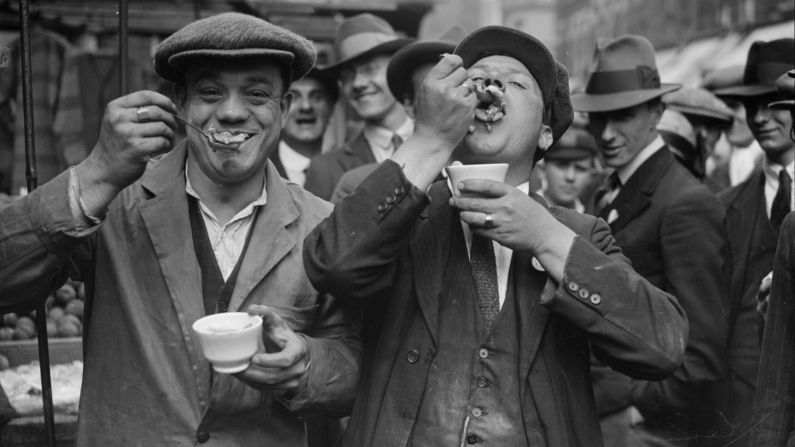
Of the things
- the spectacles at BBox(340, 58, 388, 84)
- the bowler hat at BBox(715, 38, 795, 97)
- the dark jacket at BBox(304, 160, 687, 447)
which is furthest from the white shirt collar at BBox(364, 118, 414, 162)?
the dark jacket at BBox(304, 160, 687, 447)

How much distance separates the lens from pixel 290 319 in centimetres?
293

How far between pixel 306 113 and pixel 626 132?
2689 mm

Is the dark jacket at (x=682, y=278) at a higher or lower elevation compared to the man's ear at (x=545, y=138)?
lower

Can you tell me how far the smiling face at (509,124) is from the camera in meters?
2.89

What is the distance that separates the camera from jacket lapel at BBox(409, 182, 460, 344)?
278 centimetres

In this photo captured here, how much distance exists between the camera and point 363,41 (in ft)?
22.1

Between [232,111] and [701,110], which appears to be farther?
[701,110]

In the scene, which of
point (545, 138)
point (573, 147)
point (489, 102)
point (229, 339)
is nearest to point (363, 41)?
point (573, 147)

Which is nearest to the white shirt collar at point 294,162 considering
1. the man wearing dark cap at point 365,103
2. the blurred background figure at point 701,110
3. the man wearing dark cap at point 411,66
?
the man wearing dark cap at point 365,103

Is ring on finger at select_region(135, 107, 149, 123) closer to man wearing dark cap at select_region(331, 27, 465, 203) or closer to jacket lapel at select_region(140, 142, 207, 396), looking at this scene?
jacket lapel at select_region(140, 142, 207, 396)

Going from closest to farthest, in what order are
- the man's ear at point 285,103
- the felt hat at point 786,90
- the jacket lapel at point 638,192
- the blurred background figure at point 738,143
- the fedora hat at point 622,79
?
1. the man's ear at point 285,103
2. the felt hat at point 786,90
3. the jacket lapel at point 638,192
4. the fedora hat at point 622,79
5. the blurred background figure at point 738,143

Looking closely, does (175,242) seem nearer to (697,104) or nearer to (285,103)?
(285,103)

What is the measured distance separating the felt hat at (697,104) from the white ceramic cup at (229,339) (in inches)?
202

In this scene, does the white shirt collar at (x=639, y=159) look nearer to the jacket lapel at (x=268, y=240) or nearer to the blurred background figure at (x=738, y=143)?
the jacket lapel at (x=268, y=240)
